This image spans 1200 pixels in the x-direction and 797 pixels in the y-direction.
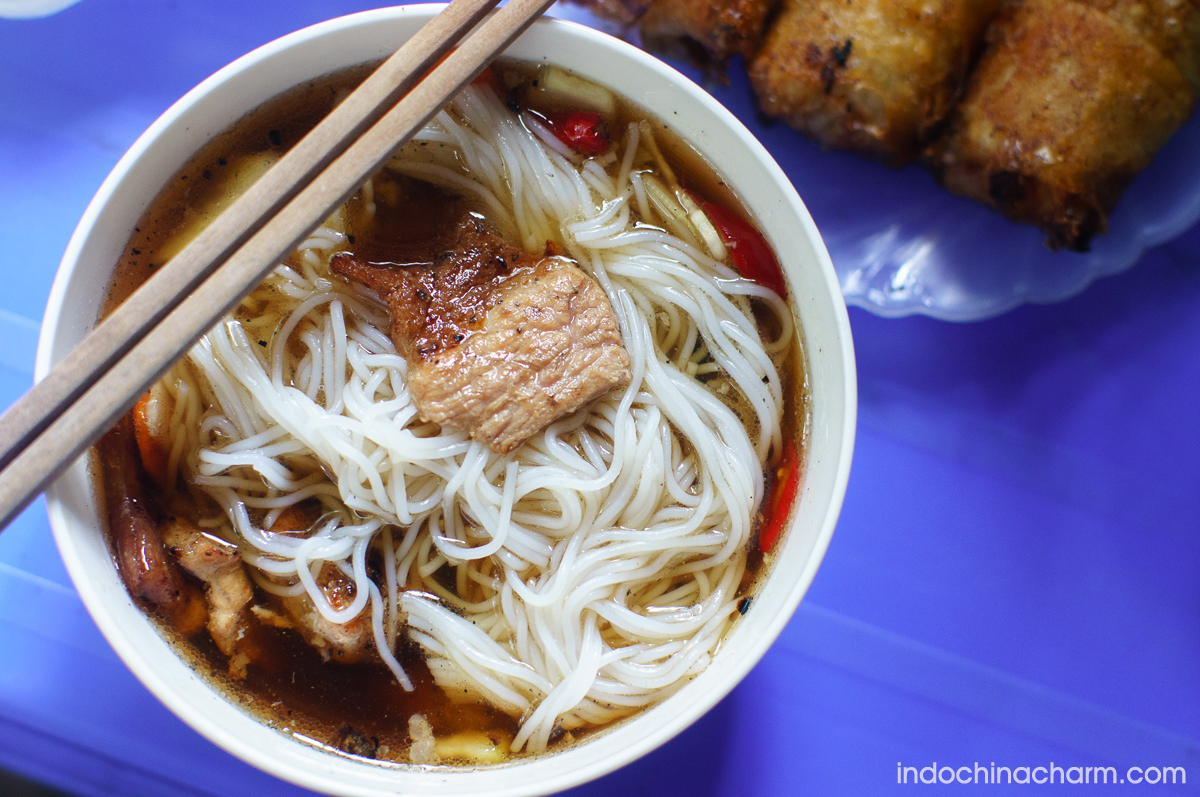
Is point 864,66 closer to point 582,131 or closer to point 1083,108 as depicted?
point 1083,108

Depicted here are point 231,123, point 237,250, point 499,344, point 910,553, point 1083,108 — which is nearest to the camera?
point 237,250

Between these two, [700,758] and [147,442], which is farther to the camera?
[700,758]

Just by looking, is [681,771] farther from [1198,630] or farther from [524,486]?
[1198,630]

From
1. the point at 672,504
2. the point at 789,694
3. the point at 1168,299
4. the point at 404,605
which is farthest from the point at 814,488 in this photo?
the point at 1168,299

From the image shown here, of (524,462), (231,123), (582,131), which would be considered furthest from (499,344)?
(231,123)

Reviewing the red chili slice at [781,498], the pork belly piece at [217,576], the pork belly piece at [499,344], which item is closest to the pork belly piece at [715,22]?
the pork belly piece at [499,344]

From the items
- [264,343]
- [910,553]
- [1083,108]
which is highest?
[1083,108]

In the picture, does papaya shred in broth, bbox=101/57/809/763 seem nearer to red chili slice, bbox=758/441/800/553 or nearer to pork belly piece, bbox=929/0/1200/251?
red chili slice, bbox=758/441/800/553
